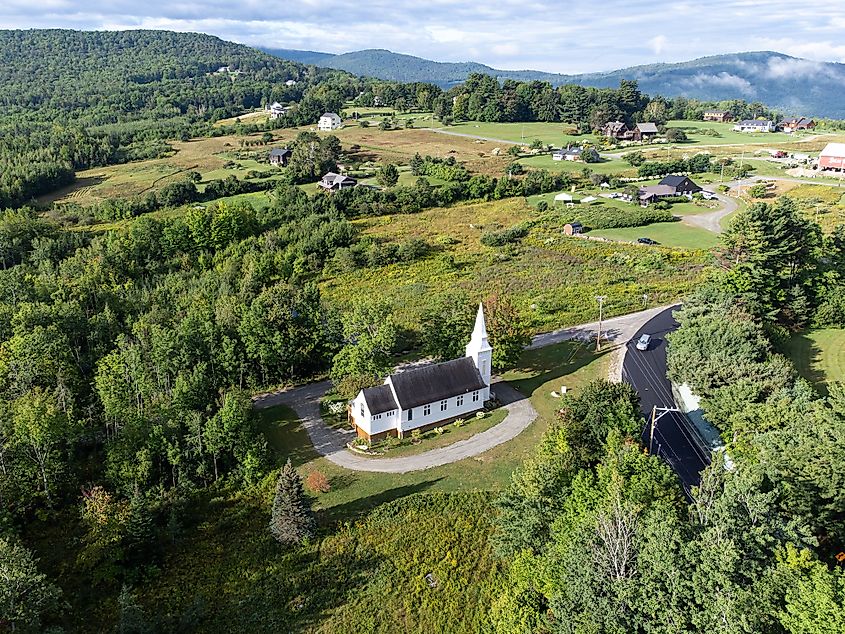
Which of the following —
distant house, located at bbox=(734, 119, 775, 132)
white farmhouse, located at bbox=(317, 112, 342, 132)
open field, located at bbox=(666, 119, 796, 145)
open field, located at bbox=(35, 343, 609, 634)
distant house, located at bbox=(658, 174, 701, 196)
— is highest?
distant house, located at bbox=(734, 119, 775, 132)

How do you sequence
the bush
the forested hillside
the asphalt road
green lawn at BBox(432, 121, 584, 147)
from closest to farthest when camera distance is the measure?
1. the asphalt road
2. the bush
3. the forested hillside
4. green lawn at BBox(432, 121, 584, 147)

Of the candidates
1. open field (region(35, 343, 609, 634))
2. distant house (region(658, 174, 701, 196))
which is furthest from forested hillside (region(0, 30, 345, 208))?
distant house (region(658, 174, 701, 196))

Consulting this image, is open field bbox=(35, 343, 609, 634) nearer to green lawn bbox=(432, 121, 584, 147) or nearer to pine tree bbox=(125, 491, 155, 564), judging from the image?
pine tree bbox=(125, 491, 155, 564)

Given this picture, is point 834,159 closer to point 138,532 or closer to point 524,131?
point 524,131

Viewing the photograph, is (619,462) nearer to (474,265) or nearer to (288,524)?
(288,524)

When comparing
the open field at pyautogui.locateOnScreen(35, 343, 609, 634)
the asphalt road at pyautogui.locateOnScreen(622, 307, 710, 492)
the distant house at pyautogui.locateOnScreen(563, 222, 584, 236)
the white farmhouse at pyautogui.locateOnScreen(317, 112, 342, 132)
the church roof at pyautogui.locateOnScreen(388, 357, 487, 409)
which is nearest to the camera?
the open field at pyautogui.locateOnScreen(35, 343, 609, 634)

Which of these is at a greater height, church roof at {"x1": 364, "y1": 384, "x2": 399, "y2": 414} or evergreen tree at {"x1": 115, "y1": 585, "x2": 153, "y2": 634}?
church roof at {"x1": 364, "y1": 384, "x2": 399, "y2": 414}

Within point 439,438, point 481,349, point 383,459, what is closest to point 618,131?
point 481,349
